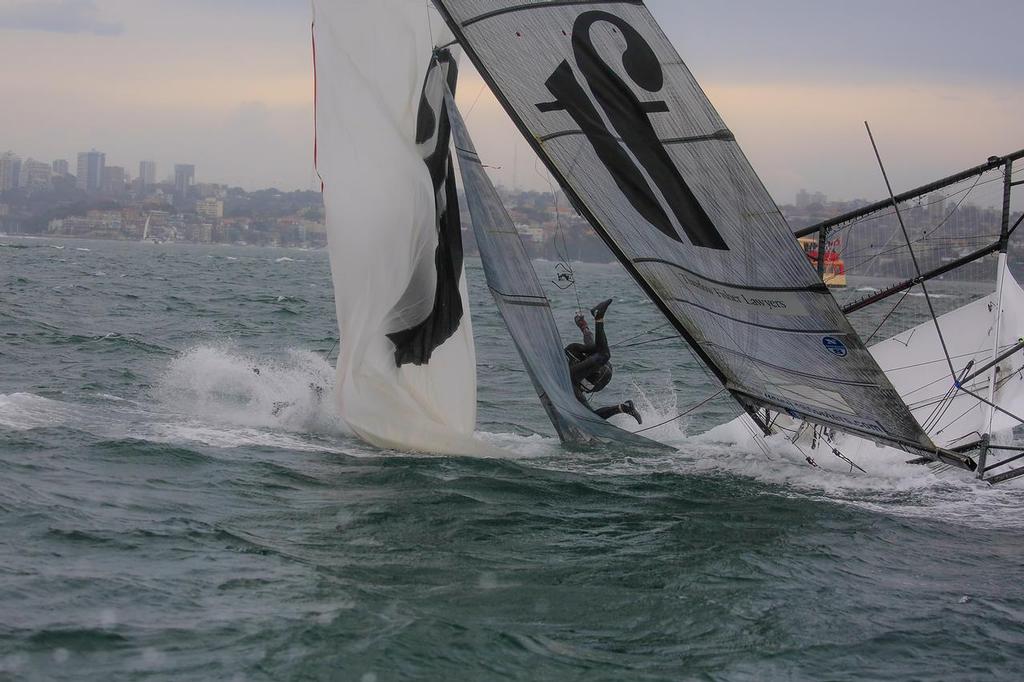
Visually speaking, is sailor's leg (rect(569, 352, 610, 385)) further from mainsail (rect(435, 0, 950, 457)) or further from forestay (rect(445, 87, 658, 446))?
mainsail (rect(435, 0, 950, 457))

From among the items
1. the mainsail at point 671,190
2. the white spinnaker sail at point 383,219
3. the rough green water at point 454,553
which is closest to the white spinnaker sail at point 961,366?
the rough green water at point 454,553

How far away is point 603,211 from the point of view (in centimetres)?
779

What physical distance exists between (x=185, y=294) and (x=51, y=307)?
6.41 m

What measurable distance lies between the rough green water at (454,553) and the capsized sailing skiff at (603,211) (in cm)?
67

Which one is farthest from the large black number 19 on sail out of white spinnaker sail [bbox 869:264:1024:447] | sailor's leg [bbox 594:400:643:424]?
white spinnaker sail [bbox 869:264:1024:447]

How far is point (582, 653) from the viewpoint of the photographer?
15.5 feet

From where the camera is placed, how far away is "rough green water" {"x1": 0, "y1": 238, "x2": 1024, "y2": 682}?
4680 mm

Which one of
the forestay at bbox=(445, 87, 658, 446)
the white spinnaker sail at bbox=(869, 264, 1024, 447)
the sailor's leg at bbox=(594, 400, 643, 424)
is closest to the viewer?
the forestay at bbox=(445, 87, 658, 446)

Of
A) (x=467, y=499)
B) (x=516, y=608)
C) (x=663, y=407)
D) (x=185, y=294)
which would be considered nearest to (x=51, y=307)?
(x=185, y=294)

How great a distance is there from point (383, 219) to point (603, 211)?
194 centimetres

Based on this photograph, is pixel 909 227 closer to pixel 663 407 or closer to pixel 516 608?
pixel 663 407

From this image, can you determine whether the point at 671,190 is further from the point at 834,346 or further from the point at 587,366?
the point at 587,366

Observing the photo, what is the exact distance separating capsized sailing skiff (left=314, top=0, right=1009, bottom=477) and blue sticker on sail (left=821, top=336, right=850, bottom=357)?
0.05 ft

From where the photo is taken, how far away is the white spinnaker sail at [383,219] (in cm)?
889
